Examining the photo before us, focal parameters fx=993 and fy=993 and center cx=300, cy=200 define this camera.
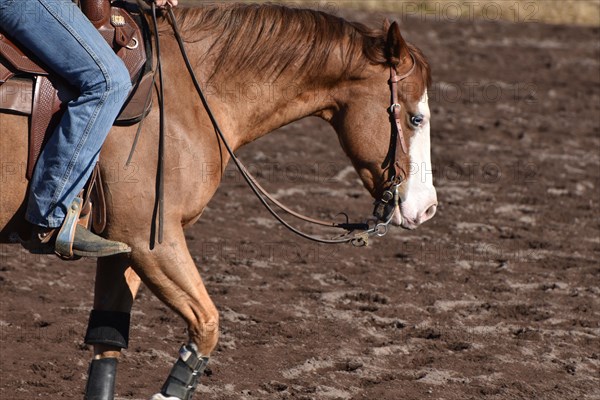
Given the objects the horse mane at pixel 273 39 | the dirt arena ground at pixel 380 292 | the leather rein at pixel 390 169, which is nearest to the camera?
the leather rein at pixel 390 169

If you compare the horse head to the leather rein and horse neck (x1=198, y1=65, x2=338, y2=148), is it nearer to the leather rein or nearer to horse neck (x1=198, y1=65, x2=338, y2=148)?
the leather rein

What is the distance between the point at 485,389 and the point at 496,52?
9.45 metres

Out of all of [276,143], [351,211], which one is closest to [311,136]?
[276,143]

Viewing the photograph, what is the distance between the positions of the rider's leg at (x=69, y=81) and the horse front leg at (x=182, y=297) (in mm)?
450

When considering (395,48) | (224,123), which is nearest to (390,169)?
(395,48)

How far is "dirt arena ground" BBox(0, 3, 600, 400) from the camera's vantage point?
224 inches

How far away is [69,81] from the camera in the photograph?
13.6ft

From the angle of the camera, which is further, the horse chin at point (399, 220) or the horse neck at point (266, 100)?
the horse chin at point (399, 220)

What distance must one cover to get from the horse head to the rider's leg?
3.72 ft

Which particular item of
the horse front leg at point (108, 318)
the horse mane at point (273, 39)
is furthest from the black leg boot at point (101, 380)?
the horse mane at point (273, 39)

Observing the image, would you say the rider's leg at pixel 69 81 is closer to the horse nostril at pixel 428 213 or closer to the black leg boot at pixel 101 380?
the black leg boot at pixel 101 380

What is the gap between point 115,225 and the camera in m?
4.23

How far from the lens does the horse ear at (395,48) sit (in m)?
4.54

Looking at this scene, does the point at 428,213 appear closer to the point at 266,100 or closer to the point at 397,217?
the point at 397,217
